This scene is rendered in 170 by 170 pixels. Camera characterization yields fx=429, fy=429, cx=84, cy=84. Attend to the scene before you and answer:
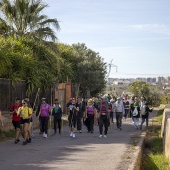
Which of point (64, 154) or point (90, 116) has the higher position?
point (90, 116)

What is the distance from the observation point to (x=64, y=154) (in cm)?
1280

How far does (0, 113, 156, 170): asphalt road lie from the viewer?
10.7 m

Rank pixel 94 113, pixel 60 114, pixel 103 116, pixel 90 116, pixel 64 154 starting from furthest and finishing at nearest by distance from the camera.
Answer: pixel 94 113, pixel 90 116, pixel 60 114, pixel 103 116, pixel 64 154

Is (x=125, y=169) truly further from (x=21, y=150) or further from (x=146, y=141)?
(x=146, y=141)

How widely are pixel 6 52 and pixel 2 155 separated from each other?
980 centimetres

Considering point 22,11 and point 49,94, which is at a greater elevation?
point 22,11

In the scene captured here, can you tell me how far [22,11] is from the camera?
26.5m

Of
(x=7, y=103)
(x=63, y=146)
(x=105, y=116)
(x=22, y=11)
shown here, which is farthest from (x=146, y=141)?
(x=22, y=11)

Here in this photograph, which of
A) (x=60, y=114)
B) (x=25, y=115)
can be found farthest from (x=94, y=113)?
(x=25, y=115)

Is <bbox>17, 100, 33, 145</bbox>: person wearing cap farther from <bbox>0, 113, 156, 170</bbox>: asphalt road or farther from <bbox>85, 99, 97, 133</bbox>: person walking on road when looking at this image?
<bbox>85, 99, 97, 133</bbox>: person walking on road

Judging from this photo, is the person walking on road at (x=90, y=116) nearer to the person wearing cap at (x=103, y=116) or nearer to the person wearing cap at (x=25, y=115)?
the person wearing cap at (x=103, y=116)

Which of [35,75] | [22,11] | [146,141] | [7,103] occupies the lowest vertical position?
[146,141]

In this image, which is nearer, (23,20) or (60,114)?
(60,114)

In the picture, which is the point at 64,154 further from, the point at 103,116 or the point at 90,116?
the point at 90,116
